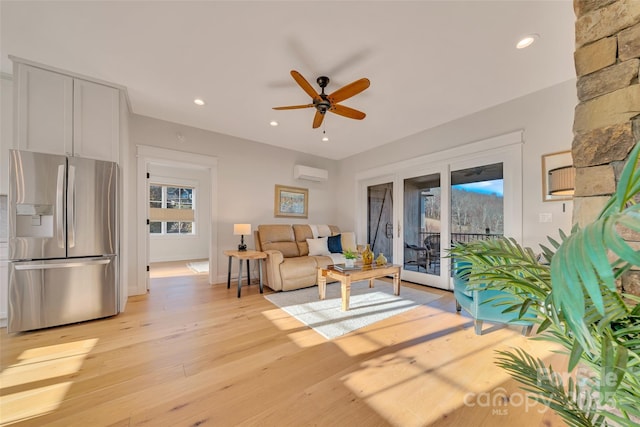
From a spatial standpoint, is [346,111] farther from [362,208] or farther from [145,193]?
[145,193]

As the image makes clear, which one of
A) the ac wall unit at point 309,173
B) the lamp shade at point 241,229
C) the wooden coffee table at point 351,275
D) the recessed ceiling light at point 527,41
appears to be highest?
the recessed ceiling light at point 527,41

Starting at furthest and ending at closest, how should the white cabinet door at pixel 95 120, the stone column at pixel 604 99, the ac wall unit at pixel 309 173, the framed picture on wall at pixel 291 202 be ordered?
the ac wall unit at pixel 309 173, the framed picture on wall at pixel 291 202, the white cabinet door at pixel 95 120, the stone column at pixel 604 99

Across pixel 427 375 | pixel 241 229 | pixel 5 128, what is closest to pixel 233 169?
pixel 241 229

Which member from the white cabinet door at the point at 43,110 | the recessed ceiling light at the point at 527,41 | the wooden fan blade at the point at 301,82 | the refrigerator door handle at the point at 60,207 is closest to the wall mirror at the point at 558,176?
the recessed ceiling light at the point at 527,41

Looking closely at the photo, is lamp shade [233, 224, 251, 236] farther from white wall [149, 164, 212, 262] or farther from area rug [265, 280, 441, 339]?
white wall [149, 164, 212, 262]

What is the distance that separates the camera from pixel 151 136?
3.78 m

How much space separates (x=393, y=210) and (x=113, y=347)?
438cm

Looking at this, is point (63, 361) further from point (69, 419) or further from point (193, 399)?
point (193, 399)

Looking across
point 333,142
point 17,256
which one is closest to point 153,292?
point 17,256

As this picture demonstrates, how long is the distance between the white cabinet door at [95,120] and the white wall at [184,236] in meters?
3.69

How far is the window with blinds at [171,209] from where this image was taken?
22.0ft

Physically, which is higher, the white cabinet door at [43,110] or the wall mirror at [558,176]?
the white cabinet door at [43,110]

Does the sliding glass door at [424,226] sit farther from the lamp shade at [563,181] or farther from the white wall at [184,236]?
the white wall at [184,236]

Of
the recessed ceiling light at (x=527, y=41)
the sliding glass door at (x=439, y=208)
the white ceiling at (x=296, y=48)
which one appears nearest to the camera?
the white ceiling at (x=296, y=48)
